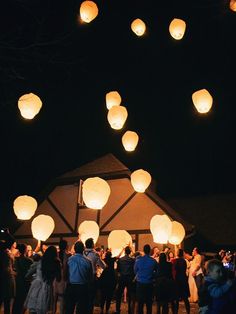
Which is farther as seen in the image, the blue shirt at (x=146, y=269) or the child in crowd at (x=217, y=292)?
the blue shirt at (x=146, y=269)

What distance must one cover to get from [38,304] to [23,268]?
1770 millimetres

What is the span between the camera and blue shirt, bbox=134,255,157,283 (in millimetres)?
8287

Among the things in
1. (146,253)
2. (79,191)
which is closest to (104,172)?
(79,191)

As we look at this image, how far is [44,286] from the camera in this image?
21.3 ft

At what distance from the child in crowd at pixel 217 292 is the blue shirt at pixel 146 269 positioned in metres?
3.90

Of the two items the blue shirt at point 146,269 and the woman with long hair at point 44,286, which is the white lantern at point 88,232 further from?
the woman with long hair at point 44,286

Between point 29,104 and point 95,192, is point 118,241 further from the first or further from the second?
point 29,104

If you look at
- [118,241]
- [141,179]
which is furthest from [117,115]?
[118,241]

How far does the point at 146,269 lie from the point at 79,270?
1.74 metres

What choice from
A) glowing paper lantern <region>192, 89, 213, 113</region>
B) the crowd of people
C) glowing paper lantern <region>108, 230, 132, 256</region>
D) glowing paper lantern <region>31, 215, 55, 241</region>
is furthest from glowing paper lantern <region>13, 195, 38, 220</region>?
glowing paper lantern <region>192, 89, 213, 113</region>

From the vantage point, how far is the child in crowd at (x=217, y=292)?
4.29 metres

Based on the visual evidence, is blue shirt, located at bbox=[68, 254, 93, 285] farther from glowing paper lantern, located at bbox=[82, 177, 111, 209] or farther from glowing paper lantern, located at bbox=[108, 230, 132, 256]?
glowing paper lantern, located at bbox=[108, 230, 132, 256]

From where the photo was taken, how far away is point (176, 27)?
9867 millimetres

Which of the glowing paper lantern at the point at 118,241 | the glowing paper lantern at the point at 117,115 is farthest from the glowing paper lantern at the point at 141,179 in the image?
the glowing paper lantern at the point at 117,115
